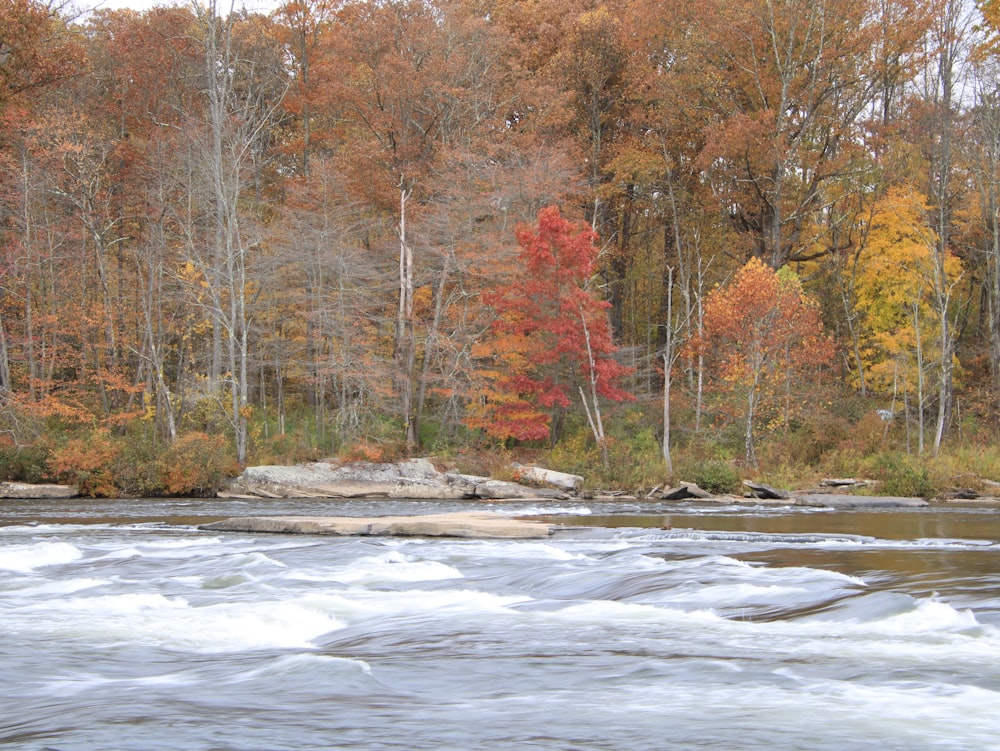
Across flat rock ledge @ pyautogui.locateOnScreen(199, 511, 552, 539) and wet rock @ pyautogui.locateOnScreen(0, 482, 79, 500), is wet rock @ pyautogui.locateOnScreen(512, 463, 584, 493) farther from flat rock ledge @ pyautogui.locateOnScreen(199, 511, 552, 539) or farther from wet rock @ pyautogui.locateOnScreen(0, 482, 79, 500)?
wet rock @ pyautogui.locateOnScreen(0, 482, 79, 500)

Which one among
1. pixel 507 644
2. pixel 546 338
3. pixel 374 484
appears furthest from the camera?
pixel 546 338

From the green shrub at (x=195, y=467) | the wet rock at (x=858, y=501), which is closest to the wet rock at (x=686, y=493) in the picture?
the wet rock at (x=858, y=501)

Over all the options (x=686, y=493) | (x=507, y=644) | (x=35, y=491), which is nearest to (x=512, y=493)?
(x=686, y=493)

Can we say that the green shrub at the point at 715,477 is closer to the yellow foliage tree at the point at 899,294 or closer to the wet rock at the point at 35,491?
the yellow foliage tree at the point at 899,294

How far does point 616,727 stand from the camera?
19.0ft

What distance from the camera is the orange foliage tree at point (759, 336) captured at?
27656 mm

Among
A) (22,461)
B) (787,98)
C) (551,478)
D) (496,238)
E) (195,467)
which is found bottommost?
(551,478)

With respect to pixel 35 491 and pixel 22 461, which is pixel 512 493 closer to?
pixel 35 491

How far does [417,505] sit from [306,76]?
21.8 m

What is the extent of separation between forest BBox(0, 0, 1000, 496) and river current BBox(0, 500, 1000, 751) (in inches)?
490

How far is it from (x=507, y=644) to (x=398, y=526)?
848 centimetres

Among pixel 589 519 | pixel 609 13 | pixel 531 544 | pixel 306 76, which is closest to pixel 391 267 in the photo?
pixel 306 76

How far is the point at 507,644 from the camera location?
27.3 feet

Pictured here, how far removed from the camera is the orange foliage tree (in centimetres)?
2766
